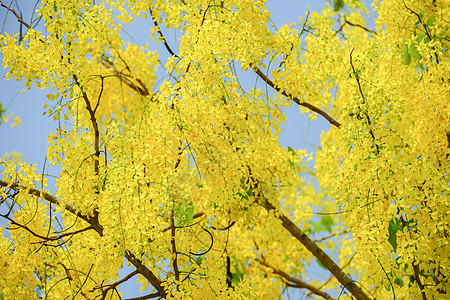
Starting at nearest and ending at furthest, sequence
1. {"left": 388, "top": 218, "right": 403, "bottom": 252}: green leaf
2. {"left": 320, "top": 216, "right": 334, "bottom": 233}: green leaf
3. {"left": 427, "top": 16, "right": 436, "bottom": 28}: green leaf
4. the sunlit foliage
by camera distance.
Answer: the sunlit foliage
{"left": 388, "top": 218, "right": 403, "bottom": 252}: green leaf
{"left": 427, "top": 16, "right": 436, "bottom": 28}: green leaf
{"left": 320, "top": 216, "right": 334, "bottom": 233}: green leaf

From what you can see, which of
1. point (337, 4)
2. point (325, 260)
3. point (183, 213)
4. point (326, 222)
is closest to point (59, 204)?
point (183, 213)

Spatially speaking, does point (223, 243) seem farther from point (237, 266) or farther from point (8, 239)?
point (8, 239)

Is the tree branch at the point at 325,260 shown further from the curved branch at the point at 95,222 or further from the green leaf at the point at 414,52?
the green leaf at the point at 414,52

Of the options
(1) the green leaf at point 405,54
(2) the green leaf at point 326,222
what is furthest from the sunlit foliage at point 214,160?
(2) the green leaf at point 326,222

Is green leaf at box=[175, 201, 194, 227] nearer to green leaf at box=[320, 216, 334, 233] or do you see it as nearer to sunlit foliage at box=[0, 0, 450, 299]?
sunlit foliage at box=[0, 0, 450, 299]

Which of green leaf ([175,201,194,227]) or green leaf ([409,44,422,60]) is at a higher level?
green leaf ([409,44,422,60])

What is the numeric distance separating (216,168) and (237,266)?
0.81 m

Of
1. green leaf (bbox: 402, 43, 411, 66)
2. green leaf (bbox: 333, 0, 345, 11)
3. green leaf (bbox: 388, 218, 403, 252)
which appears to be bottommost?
green leaf (bbox: 388, 218, 403, 252)

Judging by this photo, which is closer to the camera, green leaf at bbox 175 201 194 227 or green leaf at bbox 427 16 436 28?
green leaf at bbox 175 201 194 227

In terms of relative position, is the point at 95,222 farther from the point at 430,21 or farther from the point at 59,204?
the point at 430,21

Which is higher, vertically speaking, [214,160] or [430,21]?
[430,21]

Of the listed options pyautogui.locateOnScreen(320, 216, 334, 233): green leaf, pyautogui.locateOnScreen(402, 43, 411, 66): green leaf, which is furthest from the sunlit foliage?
pyautogui.locateOnScreen(320, 216, 334, 233): green leaf

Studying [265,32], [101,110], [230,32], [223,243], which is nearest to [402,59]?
[265,32]

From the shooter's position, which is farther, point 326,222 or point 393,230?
point 326,222
